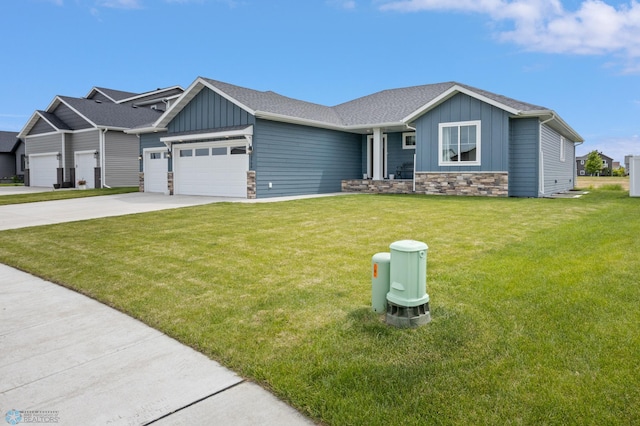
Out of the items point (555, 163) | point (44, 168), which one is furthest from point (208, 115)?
point (44, 168)

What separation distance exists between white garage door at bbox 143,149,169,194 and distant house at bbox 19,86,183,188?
3.16 metres

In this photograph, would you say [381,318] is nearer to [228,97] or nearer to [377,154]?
[228,97]

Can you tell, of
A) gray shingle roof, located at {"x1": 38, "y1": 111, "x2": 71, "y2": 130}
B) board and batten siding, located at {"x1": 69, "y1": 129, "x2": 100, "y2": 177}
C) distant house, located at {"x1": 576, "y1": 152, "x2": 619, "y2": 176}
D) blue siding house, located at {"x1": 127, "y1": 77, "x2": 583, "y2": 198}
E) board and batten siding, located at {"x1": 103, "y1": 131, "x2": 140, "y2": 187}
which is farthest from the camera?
distant house, located at {"x1": 576, "y1": 152, "x2": 619, "y2": 176}

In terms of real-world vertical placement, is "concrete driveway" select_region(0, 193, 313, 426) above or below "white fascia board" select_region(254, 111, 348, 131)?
below

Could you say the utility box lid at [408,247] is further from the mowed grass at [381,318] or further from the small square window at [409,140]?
the small square window at [409,140]

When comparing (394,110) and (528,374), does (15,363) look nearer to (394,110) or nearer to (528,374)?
(528,374)

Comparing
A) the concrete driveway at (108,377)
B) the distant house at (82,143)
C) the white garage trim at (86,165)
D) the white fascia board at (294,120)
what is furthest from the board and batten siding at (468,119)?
the white garage trim at (86,165)

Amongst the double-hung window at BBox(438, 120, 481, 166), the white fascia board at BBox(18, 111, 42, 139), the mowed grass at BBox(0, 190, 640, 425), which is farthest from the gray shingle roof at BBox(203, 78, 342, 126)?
the white fascia board at BBox(18, 111, 42, 139)

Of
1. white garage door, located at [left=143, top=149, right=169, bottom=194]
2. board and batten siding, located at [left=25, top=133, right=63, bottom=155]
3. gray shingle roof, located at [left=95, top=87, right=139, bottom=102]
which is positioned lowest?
white garage door, located at [left=143, top=149, right=169, bottom=194]

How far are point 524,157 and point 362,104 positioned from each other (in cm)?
929

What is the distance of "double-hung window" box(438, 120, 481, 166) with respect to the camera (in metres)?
15.1

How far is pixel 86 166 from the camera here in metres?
24.2

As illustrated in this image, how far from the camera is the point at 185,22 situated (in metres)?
17.6

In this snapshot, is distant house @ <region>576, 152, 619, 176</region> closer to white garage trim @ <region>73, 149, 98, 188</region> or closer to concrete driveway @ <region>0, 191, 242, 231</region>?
white garage trim @ <region>73, 149, 98, 188</region>
